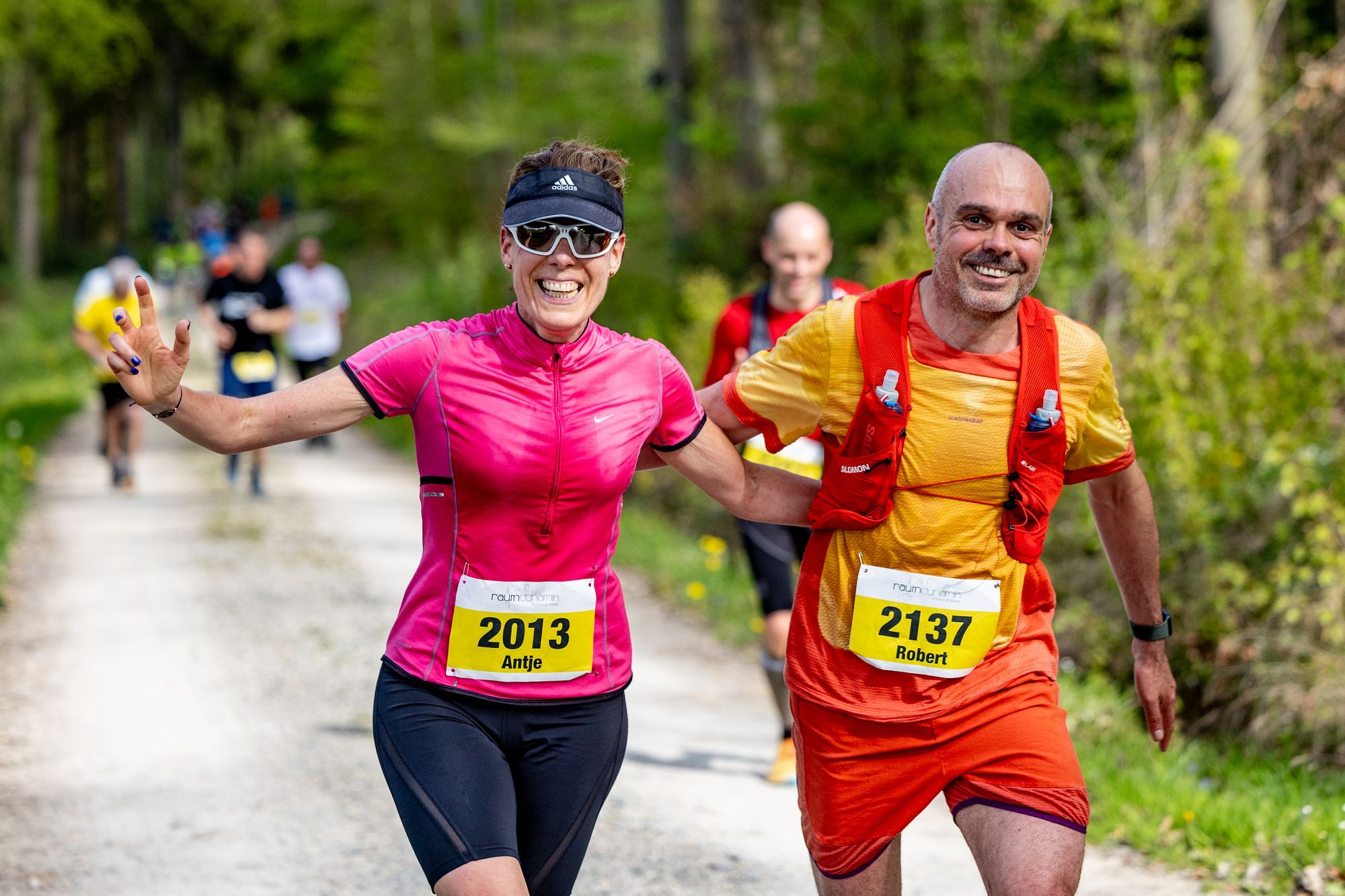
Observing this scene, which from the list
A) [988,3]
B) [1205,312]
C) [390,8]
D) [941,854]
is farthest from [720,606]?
[390,8]

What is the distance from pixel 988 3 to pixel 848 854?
12.2m

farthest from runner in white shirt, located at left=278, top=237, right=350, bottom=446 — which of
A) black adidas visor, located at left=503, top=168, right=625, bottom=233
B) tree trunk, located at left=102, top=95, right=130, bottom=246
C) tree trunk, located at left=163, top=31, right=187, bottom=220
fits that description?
tree trunk, located at left=163, top=31, right=187, bottom=220

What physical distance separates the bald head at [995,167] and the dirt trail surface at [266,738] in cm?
268

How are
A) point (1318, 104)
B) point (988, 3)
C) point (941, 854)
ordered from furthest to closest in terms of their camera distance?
point (988, 3) → point (1318, 104) → point (941, 854)

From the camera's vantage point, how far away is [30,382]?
24.3m

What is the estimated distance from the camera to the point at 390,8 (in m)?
40.5

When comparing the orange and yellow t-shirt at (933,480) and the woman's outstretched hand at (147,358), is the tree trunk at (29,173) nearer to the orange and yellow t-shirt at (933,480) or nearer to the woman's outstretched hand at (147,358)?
the woman's outstretched hand at (147,358)

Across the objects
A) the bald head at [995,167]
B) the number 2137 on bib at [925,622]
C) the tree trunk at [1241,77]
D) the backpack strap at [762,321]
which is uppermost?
the tree trunk at [1241,77]

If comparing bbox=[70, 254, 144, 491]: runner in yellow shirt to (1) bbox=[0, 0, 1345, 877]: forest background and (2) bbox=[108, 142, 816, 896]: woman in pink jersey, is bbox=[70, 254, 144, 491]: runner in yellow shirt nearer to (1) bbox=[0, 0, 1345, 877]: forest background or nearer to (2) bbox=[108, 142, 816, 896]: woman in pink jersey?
(1) bbox=[0, 0, 1345, 877]: forest background

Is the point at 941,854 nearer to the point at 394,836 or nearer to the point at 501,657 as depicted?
the point at 394,836

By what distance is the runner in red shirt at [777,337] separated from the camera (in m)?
5.49

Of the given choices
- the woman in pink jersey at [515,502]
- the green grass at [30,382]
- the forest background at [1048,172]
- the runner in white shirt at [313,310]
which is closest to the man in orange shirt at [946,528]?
the woman in pink jersey at [515,502]

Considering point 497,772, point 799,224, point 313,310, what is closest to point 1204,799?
point 799,224

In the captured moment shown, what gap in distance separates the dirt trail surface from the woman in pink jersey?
6.64 feet
